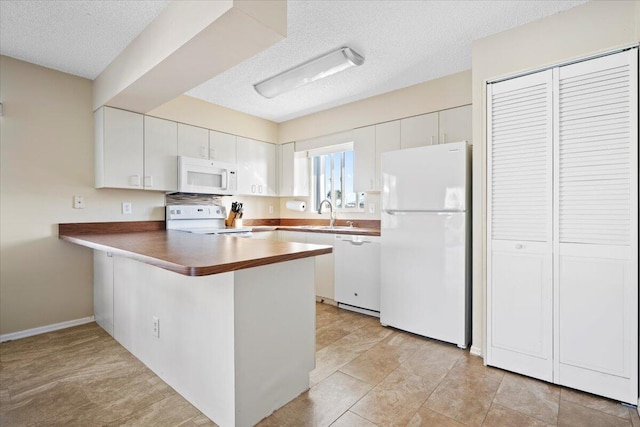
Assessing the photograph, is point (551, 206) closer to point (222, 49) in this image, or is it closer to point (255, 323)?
point (255, 323)

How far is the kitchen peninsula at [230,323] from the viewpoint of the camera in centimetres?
150

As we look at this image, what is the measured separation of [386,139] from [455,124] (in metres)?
0.74

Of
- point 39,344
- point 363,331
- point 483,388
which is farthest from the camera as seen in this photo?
point 363,331

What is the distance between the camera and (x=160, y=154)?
332 centimetres

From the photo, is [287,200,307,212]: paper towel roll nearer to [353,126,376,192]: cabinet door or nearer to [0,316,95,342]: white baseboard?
[353,126,376,192]: cabinet door

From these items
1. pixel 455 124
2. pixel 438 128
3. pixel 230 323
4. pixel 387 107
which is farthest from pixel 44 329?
pixel 455 124

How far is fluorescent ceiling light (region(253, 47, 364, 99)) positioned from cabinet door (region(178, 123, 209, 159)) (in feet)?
3.24

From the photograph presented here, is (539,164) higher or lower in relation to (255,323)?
higher

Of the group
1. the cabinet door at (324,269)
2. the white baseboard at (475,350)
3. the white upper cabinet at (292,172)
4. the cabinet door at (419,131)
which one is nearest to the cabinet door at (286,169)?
the white upper cabinet at (292,172)

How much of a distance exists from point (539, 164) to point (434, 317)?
1.38 meters

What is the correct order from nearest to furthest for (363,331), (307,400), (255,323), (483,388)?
(255,323)
(307,400)
(483,388)
(363,331)

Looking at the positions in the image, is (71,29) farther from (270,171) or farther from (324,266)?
(324,266)

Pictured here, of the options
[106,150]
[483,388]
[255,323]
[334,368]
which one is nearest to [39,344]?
[106,150]

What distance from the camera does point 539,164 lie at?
2.04m
